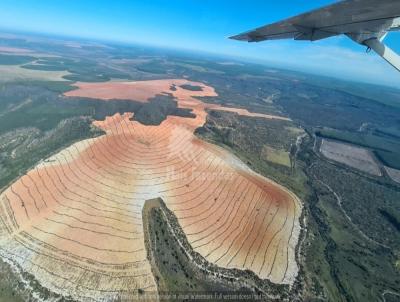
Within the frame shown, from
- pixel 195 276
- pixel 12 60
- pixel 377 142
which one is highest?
pixel 12 60

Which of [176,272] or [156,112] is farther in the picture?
[156,112]

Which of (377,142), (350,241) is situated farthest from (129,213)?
(377,142)

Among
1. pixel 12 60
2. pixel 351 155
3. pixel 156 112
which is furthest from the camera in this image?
pixel 12 60

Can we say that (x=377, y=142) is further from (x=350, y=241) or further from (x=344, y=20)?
(x=344, y=20)

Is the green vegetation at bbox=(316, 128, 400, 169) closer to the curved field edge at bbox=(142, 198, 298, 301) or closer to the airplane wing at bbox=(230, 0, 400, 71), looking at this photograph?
the curved field edge at bbox=(142, 198, 298, 301)

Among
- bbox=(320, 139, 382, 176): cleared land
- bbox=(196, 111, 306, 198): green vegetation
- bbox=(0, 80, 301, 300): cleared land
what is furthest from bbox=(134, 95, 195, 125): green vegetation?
bbox=(320, 139, 382, 176): cleared land

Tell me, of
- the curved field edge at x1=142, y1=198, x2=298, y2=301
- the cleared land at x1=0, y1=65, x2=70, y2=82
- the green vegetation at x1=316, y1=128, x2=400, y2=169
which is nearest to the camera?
the curved field edge at x1=142, y1=198, x2=298, y2=301

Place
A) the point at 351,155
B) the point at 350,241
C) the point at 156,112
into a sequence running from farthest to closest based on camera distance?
1. the point at 351,155
2. the point at 156,112
3. the point at 350,241

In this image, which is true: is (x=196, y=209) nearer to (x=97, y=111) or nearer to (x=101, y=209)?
(x=101, y=209)
